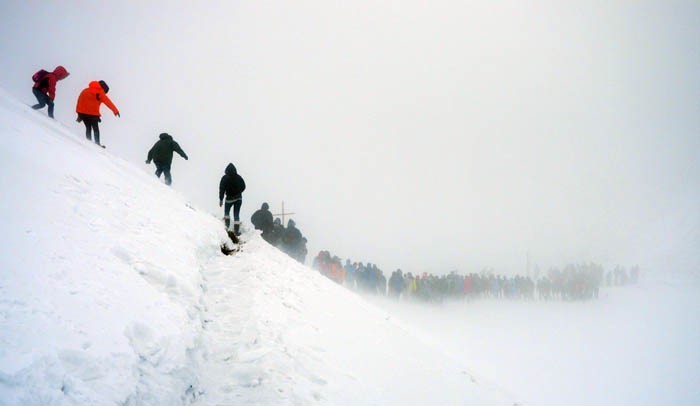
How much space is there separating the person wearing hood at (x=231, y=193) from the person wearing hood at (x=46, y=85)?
250 inches

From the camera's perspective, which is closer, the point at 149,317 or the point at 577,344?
the point at 149,317

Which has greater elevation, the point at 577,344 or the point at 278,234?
the point at 278,234

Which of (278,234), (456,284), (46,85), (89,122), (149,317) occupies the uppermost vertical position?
(46,85)

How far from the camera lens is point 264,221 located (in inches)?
696

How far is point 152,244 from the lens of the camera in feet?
21.7

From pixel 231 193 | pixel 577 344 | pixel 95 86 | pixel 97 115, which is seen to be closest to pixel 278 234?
pixel 231 193

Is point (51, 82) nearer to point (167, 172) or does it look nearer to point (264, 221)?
point (167, 172)

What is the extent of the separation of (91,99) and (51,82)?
4.41 ft

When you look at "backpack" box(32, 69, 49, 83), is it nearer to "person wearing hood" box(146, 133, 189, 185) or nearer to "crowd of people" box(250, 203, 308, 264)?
"person wearing hood" box(146, 133, 189, 185)

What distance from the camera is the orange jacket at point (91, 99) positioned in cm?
1180

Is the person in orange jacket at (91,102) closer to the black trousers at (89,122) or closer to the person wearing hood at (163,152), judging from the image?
the black trousers at (89,122)

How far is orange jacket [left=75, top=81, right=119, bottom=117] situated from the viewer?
11805mm

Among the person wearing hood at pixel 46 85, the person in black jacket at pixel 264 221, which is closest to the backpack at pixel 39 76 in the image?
A: the person wearing hood at pixel 46 85

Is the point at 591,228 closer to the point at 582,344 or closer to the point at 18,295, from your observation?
the point at 582,344
